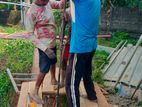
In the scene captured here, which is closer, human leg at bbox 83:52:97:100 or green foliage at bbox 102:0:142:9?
human leg at bbox 83:52:97:100

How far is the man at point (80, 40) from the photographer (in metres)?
4.48

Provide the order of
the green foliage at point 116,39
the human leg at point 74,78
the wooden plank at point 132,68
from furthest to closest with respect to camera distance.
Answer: the green foliage at point 116,39, the wooden plank at point 132,68, the human leg at point 74,78

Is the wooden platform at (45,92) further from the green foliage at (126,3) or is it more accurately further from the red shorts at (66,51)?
the green foliage at (126,3)

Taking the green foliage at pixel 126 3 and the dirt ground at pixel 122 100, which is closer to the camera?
the dirt ground at pixel 122 100

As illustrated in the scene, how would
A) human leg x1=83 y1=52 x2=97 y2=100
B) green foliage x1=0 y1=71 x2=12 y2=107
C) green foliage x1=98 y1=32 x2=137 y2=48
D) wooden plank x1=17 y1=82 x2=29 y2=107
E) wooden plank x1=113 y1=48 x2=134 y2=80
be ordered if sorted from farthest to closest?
green foliage x1=98 y1=32 x2=137 y2=48 < wooden plank x1=113 y1=48 x2=134 y2=80 < green foliage x1=0 y1=71 x2=12 y2=107 < wooden plank x1=17 y1=82 x2=29 y2=107 < human leg x1=83 y1=52 x2=97 y2=100

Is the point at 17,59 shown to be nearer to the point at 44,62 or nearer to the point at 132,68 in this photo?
the point at 132,68

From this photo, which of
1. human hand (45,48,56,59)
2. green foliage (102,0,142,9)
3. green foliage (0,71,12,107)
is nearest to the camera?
human hand (45,48,56,59)

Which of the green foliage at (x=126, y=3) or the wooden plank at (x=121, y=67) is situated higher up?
the green foliage at (x=126, y=3)

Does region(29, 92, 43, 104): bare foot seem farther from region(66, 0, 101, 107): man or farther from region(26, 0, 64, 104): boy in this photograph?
region(66, 0, 101, 107): man

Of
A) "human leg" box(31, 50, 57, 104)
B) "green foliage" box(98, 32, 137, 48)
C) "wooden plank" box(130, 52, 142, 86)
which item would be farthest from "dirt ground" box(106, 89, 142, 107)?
"green foliage" box(98, 32, 137, 48)

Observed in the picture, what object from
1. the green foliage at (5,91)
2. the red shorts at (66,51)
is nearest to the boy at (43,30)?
the red shorts at (66,51)

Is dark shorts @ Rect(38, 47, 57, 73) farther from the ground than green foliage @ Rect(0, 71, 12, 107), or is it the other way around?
dark shorts @ Rect(38, 47, 57, 73)

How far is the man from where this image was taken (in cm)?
448

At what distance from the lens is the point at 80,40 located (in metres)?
4.54
